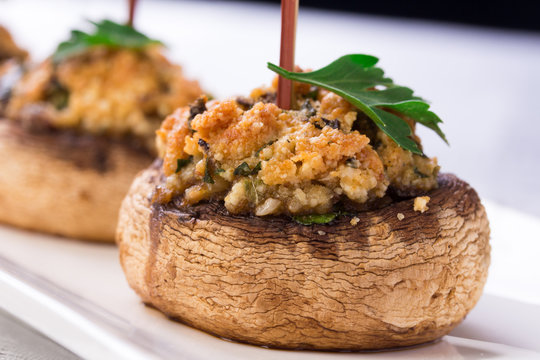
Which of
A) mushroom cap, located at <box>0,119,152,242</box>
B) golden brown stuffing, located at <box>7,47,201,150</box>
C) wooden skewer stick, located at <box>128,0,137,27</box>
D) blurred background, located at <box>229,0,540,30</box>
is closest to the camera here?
mushroom cap, located at <box>0,119,152,242</box>

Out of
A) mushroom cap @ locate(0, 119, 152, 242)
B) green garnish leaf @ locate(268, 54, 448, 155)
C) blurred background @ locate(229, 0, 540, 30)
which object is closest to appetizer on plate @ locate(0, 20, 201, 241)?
mushroom cap @ locate(0, 119, 152, 242)

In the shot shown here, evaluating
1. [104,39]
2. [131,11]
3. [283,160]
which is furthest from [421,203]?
[131,11]

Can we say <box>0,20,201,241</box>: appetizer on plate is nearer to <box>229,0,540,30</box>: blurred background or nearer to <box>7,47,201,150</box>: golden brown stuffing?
<box>7,47,201,150</box>: golden brown stuffing

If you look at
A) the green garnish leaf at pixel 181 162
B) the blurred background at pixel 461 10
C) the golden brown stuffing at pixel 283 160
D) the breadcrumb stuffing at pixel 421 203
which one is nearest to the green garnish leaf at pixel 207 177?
the golden brown stuffing at pixel 283 160

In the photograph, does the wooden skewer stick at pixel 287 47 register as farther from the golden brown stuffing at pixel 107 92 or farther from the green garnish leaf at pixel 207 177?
the golden brown stuffing at pixel 107 92

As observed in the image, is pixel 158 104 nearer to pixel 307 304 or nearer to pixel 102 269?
pixel 102 269
